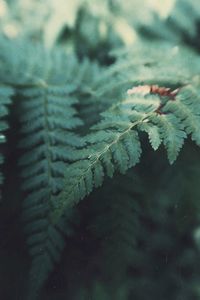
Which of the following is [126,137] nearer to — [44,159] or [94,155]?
[94,155]

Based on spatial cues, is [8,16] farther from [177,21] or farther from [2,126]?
[2,126]

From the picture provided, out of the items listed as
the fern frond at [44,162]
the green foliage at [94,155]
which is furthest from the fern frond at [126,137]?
the fern frond at [44,162]

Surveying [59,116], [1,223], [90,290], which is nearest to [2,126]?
[59,116]

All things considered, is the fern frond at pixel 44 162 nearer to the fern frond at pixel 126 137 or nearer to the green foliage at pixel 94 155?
the green foliage at pixel 94 155

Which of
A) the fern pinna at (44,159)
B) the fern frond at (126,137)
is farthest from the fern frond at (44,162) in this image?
the fern frond at (126,137)

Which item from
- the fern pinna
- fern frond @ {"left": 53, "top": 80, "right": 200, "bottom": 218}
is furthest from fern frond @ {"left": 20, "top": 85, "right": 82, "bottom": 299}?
fern frond @ {"left": 53, "top": 80, "right": 200, "bottom": 218}

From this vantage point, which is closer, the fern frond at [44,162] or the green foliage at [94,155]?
the green foliage at [94,155]

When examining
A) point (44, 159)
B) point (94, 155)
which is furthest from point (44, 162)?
point (94, 155)

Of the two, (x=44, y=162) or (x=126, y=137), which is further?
(x=44, y=162)

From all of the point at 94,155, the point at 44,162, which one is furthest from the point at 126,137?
the point at 44,162

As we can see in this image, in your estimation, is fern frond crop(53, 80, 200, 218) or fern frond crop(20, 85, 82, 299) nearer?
fern frond crop(53, 80, 200, 218)

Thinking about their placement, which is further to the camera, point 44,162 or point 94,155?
point 44,162

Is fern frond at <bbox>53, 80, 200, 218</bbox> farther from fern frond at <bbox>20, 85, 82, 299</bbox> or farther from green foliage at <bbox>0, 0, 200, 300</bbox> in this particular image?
fern frond at <bbox>20, 85, 82, 299</bbox>
